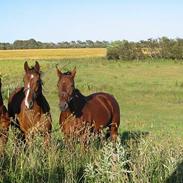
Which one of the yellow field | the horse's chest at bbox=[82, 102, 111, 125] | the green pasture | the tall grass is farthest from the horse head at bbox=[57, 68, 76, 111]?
the yellow field

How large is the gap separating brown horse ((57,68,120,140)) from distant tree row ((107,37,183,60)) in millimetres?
52574

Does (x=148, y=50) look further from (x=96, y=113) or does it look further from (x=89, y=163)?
(x=89, y=163)

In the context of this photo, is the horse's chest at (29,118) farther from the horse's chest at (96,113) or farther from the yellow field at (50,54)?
the yellow field at (50,54)

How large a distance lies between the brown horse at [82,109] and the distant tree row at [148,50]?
52.6 meters

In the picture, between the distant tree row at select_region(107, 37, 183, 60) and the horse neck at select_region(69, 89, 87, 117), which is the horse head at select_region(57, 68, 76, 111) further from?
the distant tree row at select_region(107, 37, 183, 60)

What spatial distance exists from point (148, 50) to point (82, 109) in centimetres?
5687

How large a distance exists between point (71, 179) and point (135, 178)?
888 mm

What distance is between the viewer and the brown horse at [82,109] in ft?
29.1

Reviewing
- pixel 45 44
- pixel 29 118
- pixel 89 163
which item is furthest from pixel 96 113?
pixel 45 44

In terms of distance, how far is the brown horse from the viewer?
888 centimetres

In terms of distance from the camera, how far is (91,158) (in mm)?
7105

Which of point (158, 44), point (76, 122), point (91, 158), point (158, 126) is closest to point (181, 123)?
point (158, 126)

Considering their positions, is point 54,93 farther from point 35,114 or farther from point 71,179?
point 71,179

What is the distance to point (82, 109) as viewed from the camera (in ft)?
32.3
